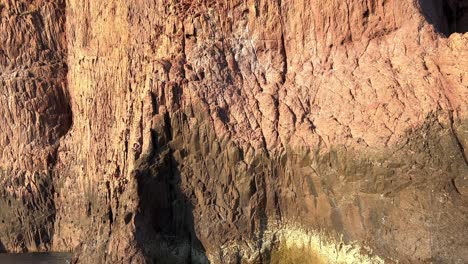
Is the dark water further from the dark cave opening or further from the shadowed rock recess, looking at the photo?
the dark cave opening

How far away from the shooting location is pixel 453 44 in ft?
39.8

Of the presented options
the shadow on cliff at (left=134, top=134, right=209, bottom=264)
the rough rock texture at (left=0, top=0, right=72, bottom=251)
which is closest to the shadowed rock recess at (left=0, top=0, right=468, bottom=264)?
the shadow on cliff at (left=134, top=134, right=209, bottom=264)

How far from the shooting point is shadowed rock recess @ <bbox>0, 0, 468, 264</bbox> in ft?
37.7

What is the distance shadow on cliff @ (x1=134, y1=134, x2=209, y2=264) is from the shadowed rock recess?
30 mm

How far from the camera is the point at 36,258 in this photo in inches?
722

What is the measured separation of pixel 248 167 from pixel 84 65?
8643mm

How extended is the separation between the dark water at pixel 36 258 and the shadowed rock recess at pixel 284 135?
217cm

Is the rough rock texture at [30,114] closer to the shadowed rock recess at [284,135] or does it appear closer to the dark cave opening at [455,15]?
the shadowed rock recess at [284,135]

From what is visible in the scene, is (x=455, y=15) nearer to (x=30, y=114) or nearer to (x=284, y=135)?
(x=284, y=135)

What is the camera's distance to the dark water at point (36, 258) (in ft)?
57.7

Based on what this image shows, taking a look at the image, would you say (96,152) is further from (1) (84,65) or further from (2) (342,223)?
(2) (342,223)

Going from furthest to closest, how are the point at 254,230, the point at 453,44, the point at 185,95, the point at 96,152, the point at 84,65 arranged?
the point at 84,65 < the point at 96,152 < the point at 185,95 < the point at 254,230 < the point at 453,44


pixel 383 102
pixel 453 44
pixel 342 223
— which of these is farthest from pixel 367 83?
pixel 342 223

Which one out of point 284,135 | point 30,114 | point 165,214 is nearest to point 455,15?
point 284,135
